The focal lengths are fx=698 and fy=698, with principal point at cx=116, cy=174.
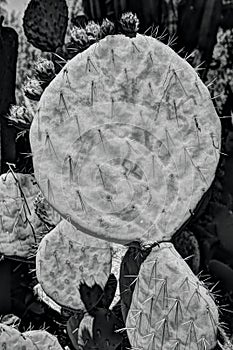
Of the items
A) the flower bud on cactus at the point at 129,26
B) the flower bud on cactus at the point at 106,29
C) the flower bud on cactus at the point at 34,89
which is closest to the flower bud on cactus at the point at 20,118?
the flower bud on cactus at the point at 34,89

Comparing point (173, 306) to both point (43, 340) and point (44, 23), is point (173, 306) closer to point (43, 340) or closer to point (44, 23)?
point (43, 340)

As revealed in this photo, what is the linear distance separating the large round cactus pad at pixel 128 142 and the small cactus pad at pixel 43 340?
26.5 inches

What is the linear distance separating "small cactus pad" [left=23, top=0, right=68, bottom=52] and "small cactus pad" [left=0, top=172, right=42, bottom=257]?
0.65 m

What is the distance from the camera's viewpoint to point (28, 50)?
396cm

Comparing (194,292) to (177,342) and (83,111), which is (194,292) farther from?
(83,111)

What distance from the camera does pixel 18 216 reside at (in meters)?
2.90

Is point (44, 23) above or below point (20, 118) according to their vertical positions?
above

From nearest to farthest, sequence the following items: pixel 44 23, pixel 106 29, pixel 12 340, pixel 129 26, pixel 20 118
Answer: pixel 129 26 < pixel 106 29 < pixel 12 340 < pixel 20 118 < pixel 44 23

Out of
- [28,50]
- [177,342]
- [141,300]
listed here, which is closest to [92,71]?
[141,300]

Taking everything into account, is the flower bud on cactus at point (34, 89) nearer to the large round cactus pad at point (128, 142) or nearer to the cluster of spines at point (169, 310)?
the large round cactus pad at point (128, 142)

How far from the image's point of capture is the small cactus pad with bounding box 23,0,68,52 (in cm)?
315

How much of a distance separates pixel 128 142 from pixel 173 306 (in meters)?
0.56

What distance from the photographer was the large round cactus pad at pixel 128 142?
2.31 metres

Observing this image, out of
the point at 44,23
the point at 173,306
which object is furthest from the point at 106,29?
the point at 173,306
